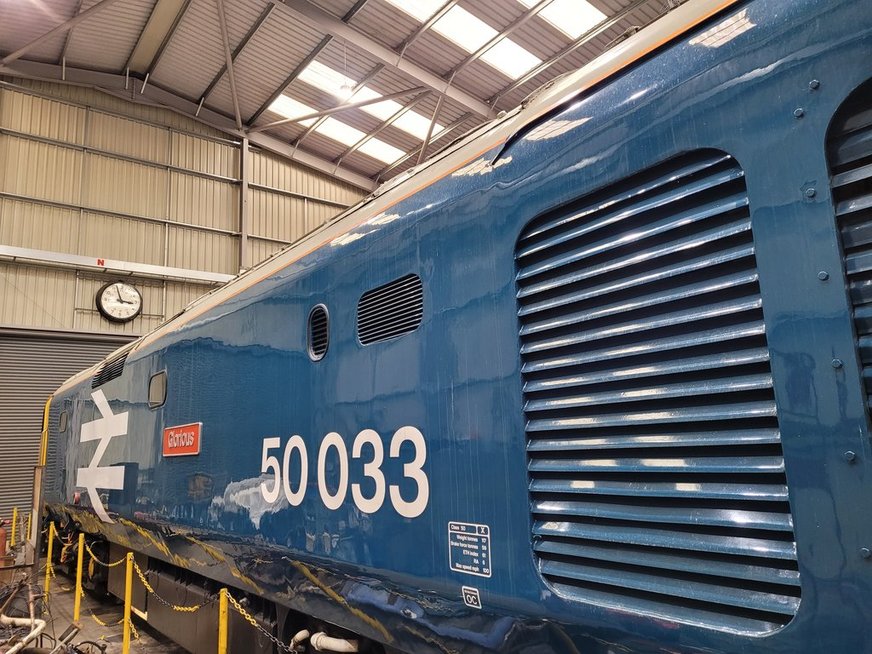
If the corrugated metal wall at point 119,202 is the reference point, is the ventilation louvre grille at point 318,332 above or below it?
Answer: below

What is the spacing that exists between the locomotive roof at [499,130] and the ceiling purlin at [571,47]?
8779 mm

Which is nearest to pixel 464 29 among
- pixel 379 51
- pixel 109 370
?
pixel 379 51

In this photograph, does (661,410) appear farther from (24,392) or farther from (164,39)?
(24,392)

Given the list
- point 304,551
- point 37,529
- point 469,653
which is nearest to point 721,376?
point 469,653

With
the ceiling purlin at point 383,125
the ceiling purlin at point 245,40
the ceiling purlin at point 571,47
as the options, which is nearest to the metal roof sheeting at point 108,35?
the ceiling purlin at point 245,40

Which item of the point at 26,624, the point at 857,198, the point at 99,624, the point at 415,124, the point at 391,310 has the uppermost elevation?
the point at 415,124

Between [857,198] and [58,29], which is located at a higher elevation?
[58,29]

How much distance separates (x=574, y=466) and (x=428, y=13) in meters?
11.2

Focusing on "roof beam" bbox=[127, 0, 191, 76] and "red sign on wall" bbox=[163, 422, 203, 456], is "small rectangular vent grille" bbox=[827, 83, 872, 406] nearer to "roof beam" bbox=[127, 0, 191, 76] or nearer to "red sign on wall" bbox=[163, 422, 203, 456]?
"red sign on wall" bbox=[163, 422, 203, 456]

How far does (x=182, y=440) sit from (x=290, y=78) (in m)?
11.3

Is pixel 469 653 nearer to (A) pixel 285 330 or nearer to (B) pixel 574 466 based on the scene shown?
(B) pixel 574 466

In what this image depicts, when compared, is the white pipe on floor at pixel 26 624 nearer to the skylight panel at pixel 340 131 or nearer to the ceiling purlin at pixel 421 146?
the ceiling purlin at pixel 421 146

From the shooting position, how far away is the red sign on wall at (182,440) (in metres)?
4.21

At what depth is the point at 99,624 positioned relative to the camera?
7.26 meters
